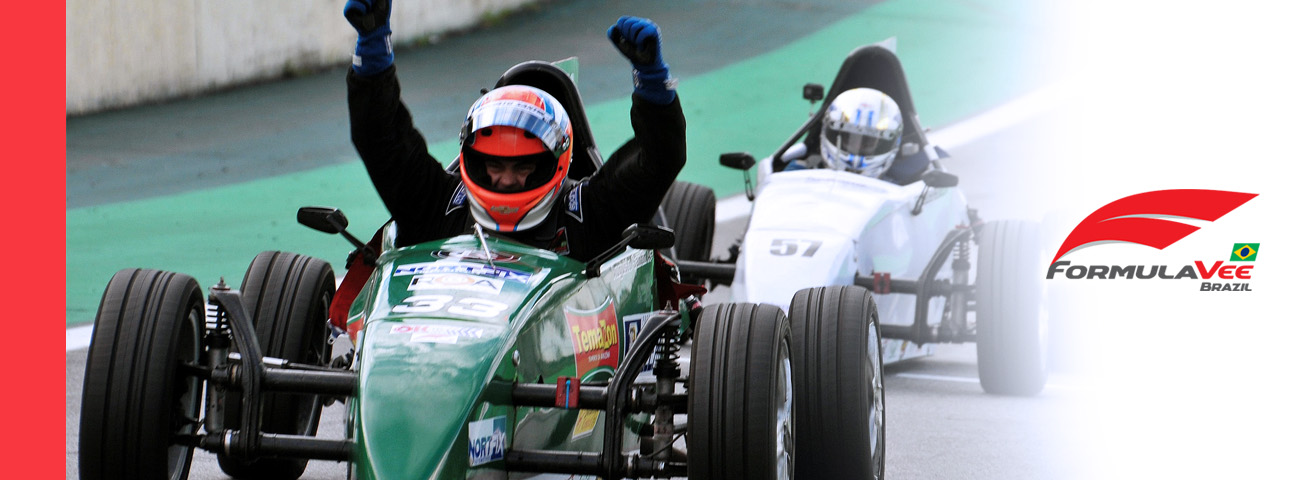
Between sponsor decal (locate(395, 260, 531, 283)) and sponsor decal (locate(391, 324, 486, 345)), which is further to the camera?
sponsor decal (locate(395, 260, 531, 283))

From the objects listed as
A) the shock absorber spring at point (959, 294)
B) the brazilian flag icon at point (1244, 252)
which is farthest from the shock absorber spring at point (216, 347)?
the brazilian flag icon at point (1244, 252)

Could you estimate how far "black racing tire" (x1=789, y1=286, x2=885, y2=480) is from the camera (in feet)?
20.0

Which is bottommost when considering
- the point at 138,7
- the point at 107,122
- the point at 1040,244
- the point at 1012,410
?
the point at 1012,410

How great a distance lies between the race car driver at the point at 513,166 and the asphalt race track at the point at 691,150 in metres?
1.31

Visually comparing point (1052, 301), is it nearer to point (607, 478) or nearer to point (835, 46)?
point (607, 478)

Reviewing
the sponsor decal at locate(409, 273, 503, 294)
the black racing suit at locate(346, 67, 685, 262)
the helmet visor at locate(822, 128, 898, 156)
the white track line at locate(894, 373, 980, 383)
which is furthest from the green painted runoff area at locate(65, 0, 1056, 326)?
the sponsor decal at locate(409, 273, 503, 294)

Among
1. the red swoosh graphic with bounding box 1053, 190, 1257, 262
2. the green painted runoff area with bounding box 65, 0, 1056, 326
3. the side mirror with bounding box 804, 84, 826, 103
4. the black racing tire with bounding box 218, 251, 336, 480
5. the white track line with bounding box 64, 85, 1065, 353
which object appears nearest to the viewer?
the black racing tire with bounding box 218, 251, 336, 480

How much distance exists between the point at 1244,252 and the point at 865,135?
7.82ft

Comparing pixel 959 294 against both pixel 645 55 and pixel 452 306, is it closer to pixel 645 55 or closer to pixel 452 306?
pixel 645 55

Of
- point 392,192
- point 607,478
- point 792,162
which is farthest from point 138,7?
point 607,478

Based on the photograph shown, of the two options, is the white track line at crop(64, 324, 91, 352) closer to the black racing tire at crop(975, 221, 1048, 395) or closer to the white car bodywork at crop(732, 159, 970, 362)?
the white car bodywork at crop(732, 159, 970, 362)

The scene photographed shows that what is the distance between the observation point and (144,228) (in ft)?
44.1

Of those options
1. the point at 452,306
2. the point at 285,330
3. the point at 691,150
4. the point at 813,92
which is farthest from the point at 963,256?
the point at 691,150

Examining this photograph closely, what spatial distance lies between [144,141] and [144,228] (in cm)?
317
